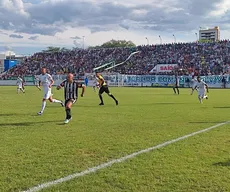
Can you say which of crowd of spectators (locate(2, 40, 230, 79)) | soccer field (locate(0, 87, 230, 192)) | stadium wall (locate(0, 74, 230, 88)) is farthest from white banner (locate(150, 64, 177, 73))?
soccer field (locate(0, 87, 230, 192))

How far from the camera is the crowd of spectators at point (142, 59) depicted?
5634 cm

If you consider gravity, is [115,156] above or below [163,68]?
below

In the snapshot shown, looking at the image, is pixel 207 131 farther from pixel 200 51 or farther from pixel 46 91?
pixel 200 51

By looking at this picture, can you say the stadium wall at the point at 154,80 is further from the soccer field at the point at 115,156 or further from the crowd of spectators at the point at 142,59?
the soccer field at the point at 115,156

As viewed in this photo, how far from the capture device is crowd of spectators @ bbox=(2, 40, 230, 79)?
5634 centimetres

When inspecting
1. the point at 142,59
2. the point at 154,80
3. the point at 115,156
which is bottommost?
the point at 115,156

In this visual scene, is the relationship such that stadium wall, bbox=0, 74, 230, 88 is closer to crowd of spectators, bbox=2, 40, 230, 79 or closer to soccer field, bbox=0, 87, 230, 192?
crowd of spectators, bbox=2, 40, 230, 79

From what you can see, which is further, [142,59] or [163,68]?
[142,59]

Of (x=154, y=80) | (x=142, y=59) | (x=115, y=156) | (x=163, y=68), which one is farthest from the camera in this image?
(x=142, y=59)

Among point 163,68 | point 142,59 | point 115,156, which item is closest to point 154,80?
point 163,68

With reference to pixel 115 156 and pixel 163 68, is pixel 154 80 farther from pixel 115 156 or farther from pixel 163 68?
pixel 115 156

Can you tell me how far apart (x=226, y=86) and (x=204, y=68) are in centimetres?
707

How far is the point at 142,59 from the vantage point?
6469 centimetres

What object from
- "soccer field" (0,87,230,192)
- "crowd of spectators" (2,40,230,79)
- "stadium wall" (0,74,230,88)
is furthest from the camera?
"crowd of spectators" (2,40,230,79)
